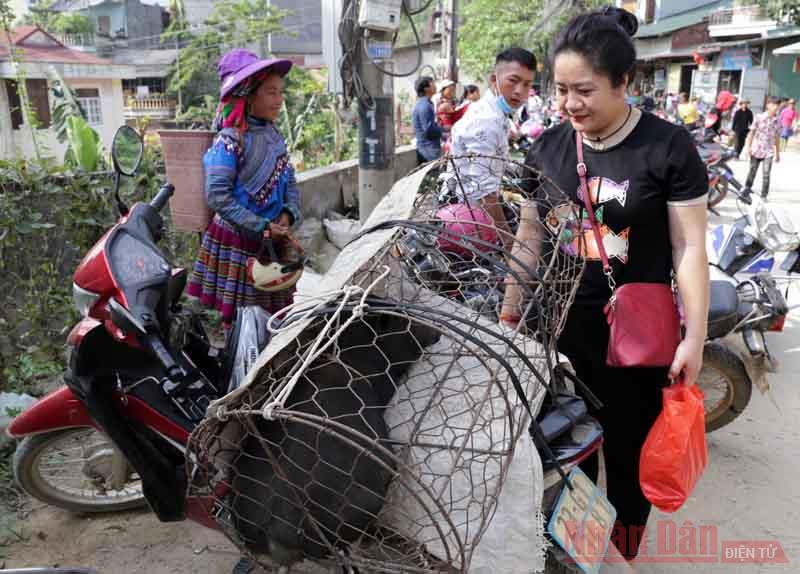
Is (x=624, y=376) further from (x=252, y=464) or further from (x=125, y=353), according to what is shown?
(x=125, y=353)

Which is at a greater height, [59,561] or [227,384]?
[227,384]

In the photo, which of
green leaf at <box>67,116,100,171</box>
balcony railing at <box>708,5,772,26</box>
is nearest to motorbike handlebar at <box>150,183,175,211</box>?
green leaf at <box>67,116,100,171</box>

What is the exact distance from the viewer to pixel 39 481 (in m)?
2.24

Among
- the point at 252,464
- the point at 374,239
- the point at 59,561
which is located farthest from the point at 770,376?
the point at 59,561

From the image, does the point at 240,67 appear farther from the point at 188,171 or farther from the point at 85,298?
the point at 85,298

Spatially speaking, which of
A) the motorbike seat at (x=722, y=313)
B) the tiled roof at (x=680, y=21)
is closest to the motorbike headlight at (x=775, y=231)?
the motorbike seat at (x=722, y=313)

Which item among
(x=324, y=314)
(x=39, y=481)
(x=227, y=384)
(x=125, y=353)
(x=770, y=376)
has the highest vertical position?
(x=324, y=314)

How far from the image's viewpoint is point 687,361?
1.68 metres

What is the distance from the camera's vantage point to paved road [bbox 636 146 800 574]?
2311 millimetres

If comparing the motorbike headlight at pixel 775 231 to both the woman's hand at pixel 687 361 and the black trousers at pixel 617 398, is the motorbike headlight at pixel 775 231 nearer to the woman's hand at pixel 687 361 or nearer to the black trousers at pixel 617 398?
the black trousers at pixel 617 398

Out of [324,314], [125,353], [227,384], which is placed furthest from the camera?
[227,384]

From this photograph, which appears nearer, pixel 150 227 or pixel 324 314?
pixel 324 314

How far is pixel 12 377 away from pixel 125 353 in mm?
1424

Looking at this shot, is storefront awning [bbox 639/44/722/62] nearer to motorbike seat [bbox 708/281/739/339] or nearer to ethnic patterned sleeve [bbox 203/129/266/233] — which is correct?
motorbike seat [bbox 708/281/739/339]
